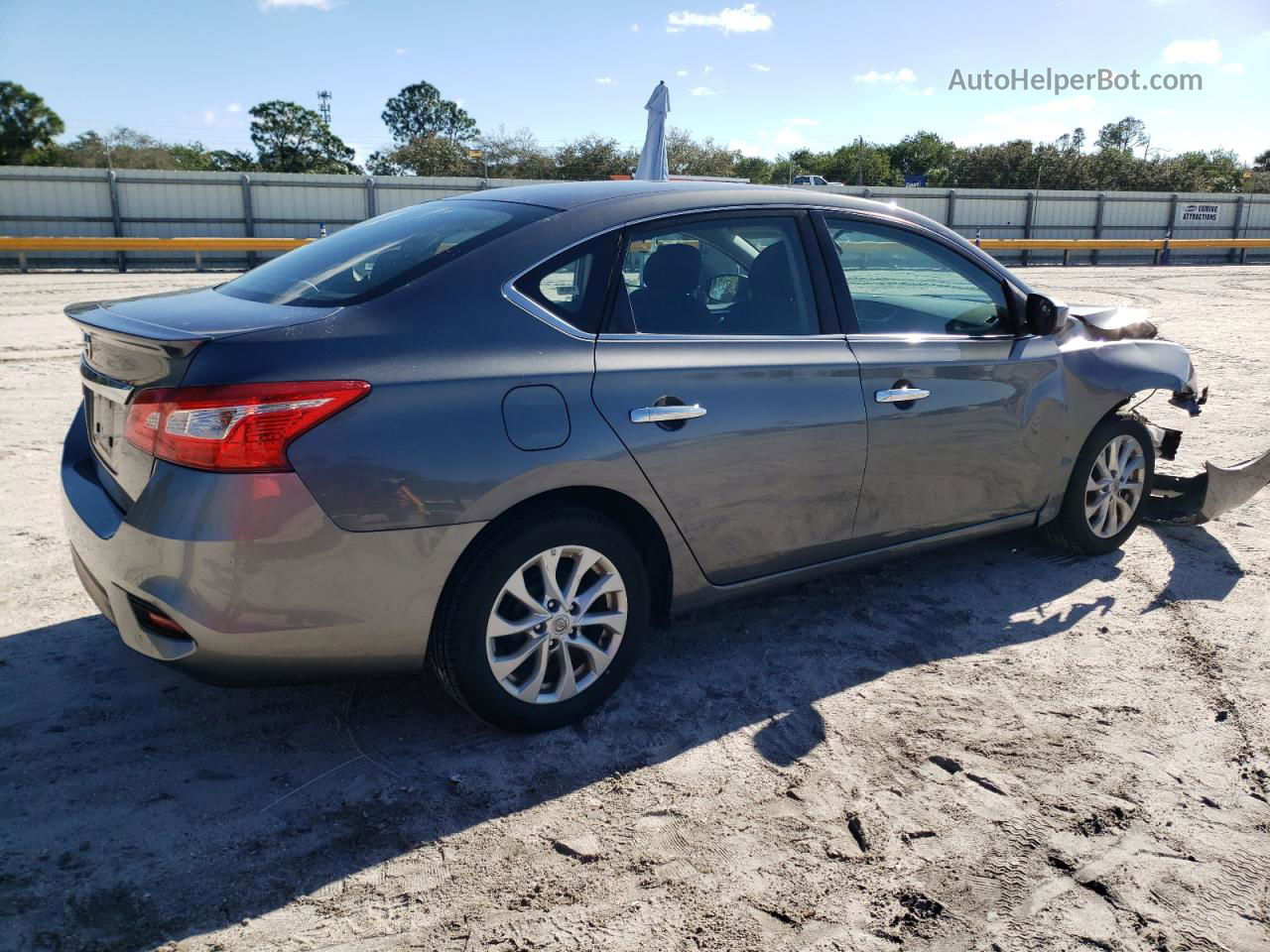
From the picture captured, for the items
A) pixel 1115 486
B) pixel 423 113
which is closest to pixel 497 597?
pixel 1115 486

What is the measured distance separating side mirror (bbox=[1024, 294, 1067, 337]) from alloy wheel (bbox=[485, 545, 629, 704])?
7.57 ft

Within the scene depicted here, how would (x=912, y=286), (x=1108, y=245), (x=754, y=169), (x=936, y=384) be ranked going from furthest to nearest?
(x=754, y=169) < (x=1108, y=245) < (x=912, y=286) < (x=936, y=384)

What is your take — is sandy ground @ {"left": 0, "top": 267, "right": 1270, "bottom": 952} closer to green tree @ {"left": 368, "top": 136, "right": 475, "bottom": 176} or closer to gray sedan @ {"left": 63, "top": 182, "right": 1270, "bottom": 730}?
gray sedan @ {"left": 63, "top": 182, "right": 1270, "bottom": 730}

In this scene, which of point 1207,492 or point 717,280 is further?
point 1207,492

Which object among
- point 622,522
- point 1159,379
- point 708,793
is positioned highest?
point 1159,379

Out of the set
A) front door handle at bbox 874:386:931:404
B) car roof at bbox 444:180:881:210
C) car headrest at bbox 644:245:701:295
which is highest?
car roof at bbox 444:180:881:210

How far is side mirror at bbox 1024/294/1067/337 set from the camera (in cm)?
420

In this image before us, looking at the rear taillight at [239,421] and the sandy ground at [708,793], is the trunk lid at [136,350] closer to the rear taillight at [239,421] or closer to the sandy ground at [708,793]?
the rear taillight at [239,421]

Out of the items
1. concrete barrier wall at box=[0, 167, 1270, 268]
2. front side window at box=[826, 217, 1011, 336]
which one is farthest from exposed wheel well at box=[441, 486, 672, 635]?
concrete barrier wall at box=[0, 167, 1270, 268]

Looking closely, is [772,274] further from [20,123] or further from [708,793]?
[20,123]

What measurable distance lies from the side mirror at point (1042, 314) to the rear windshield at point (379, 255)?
2242 millimetres

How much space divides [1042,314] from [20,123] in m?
66.5

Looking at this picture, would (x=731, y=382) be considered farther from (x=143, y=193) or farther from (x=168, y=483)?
(x=143, y=193)

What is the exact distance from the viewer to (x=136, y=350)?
8.79 ft
